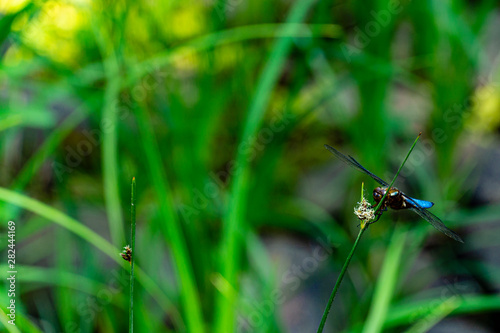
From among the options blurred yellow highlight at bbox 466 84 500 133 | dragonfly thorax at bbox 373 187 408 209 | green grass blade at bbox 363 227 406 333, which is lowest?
dragonfly thorax at bbox 373 187 408 209

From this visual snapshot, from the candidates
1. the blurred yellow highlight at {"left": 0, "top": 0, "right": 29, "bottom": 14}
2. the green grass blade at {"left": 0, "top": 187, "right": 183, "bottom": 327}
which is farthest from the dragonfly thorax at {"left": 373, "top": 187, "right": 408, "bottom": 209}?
the blurred yellow highlight at {"left": 0, "top": 0, "right": 29, "bottom": 14}

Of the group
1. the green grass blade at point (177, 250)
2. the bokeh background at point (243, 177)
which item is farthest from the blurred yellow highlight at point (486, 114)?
the green grass blade at point (177, 250)

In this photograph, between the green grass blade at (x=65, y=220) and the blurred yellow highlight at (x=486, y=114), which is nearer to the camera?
the green grass blade at (x=65, y=220)

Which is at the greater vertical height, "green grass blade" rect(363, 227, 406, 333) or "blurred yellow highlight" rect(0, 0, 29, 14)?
"blurred yellow highlight" rect(0, 0, 29, 14)

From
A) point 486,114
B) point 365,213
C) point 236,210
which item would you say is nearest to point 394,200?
point 365,213

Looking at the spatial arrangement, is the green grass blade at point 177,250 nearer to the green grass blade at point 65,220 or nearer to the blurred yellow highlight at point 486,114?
the green grass blade at point 65,220

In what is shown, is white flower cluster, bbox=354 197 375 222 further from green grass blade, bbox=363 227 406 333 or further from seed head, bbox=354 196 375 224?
green grass blade, bbox=363 227 406 333

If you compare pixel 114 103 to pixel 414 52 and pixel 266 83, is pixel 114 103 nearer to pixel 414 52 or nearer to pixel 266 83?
pixel 266 83

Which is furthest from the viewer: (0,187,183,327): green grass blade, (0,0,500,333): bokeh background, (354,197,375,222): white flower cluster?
(0,0,500,333): bokeh background
